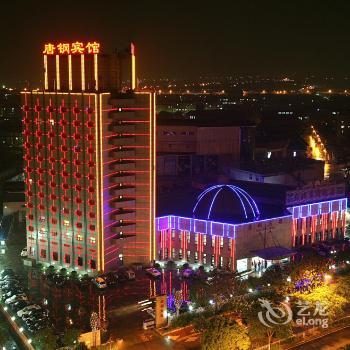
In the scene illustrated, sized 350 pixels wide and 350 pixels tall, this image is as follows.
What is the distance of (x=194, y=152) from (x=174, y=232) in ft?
77.1


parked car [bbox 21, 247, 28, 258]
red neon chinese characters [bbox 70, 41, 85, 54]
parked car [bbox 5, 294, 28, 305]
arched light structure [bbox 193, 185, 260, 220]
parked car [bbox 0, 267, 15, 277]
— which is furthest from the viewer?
parked car [bbox 21, 247, 28, 258]

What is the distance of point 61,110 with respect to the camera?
3409 cm

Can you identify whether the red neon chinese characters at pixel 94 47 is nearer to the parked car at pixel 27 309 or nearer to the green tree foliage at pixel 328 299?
the parked car at pixel 27 309

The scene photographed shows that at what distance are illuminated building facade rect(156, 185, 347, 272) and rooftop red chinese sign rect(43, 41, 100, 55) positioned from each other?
40.1ft

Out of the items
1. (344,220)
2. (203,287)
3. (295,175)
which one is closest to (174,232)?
(203,287)

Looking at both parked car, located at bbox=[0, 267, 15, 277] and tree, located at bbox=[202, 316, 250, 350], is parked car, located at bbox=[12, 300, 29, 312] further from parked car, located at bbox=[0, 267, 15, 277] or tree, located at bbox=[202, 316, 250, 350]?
tree, located at bbox=[202, 316, 250, 350]

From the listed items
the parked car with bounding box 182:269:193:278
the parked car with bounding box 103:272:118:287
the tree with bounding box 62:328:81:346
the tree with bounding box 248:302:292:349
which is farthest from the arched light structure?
the tree with bounding box 62:328:81:346

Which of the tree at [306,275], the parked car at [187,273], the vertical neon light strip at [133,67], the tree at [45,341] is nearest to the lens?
the tree at [45,341]

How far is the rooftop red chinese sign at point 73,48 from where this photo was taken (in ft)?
110

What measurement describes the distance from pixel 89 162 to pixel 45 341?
13064 mm

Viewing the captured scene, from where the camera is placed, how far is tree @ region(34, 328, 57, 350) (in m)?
23.4

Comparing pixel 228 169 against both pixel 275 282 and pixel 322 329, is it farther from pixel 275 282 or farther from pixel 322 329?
pixel 322 329

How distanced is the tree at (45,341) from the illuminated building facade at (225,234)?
14457 millimetres

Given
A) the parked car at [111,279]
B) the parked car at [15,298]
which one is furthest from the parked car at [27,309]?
the parked car at [111,279]
